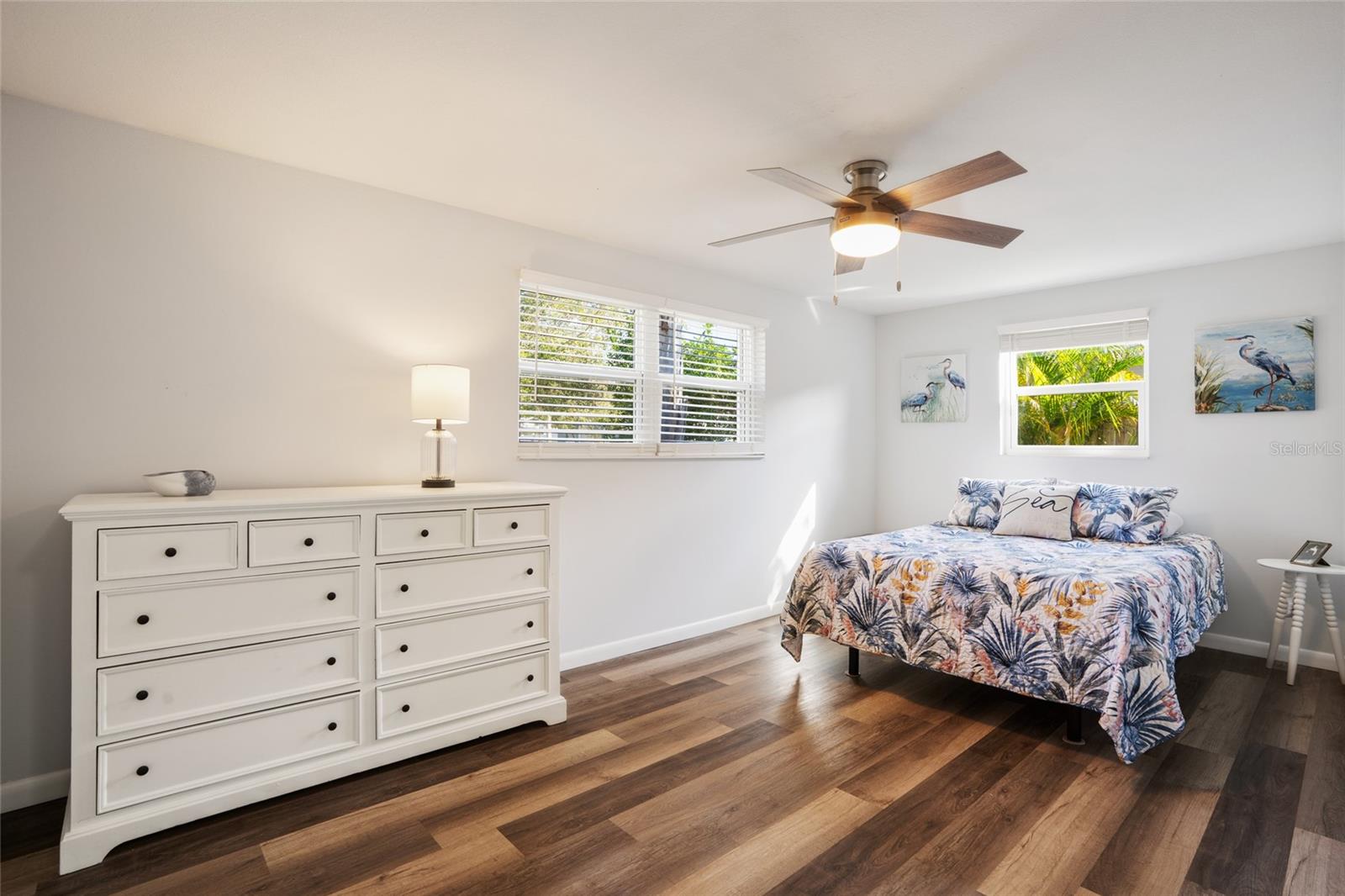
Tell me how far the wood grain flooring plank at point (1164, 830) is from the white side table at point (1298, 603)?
1.35 metres

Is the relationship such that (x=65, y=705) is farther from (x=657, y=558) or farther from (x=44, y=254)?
(x=657, y=558)

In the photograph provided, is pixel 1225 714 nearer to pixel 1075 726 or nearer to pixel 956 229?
pixel 1075 726

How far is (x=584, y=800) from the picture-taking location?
7.54ft

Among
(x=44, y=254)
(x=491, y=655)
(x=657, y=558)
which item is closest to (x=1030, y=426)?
(x=657, y=558)

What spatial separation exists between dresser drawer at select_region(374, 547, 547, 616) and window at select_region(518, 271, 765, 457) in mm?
763

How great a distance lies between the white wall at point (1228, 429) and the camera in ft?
12.3

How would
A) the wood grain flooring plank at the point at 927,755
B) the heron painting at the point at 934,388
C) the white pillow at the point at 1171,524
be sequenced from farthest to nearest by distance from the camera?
1. the heron painting at the point at 934,388
2. the white pillow at the point at 1171,524
3. the wood grain flooring plank at the point at 927,755

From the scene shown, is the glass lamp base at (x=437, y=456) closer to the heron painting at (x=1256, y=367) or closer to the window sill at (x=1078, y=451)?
the window sill at (x=1078, y=451)

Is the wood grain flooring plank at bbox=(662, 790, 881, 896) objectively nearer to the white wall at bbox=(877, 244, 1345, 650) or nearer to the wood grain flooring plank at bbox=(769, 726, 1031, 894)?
the wood grain flooring plank at bbox=(769, 726, 1031, 894)

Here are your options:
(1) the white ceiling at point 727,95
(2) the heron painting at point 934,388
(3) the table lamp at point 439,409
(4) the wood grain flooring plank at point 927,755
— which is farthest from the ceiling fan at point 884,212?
(2) the heron painting at point 934,388

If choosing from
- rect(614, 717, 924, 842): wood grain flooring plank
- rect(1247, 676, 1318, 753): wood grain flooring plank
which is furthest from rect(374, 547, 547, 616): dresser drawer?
rect(1247, 676, 1318, 753): wood grain flooring plank

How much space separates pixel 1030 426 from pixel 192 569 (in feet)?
16.5

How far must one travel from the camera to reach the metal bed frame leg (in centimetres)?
275

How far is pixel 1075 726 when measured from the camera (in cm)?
275
